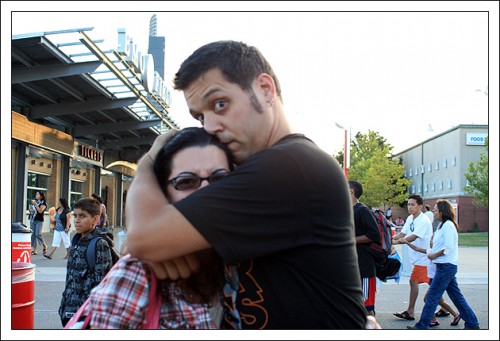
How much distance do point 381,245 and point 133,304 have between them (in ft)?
18.7

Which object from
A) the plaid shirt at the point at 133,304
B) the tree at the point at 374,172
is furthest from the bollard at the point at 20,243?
the tree at the point at 374,172

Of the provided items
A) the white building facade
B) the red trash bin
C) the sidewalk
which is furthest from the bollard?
the white building facade

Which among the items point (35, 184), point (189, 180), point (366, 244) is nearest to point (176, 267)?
point (189, 180)

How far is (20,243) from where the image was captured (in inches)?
255

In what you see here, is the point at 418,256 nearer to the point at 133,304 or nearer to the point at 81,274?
the point at 81,274

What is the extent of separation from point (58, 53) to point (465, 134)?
1570 inches

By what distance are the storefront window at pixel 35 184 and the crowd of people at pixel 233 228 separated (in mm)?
20624

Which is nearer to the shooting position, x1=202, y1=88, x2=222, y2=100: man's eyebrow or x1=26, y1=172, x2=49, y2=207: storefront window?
x1=202, y1=88, x2=222, y2=100: man's eyebrow

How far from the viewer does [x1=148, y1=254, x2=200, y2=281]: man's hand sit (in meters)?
1.53

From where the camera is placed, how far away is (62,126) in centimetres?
2308

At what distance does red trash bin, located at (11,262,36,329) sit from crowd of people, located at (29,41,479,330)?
291cm

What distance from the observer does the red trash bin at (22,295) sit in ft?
13.1

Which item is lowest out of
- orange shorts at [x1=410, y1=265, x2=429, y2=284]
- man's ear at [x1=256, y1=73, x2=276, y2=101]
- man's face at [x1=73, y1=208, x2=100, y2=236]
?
orange shorts at [x1=410, y1=265, x2=429, y2=284]

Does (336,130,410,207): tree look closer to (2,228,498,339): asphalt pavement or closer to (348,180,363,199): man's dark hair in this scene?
(2,228,498,339): asphalt pavement
